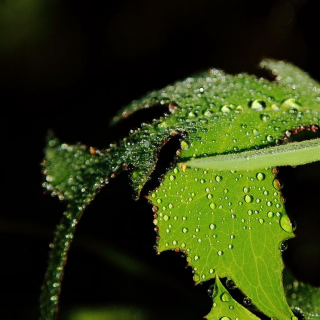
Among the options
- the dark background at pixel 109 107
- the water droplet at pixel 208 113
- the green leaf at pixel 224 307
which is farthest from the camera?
the dark background at pixel 109 107

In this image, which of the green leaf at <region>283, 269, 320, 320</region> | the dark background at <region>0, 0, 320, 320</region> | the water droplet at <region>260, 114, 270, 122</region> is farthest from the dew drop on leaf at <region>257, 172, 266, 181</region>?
the dark background at <region>0, 0, 320, 320</region>

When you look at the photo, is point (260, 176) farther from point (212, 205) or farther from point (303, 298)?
point (303, 298)

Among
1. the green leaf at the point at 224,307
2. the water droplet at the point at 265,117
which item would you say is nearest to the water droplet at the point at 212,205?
the green leaf at the point at 224,307

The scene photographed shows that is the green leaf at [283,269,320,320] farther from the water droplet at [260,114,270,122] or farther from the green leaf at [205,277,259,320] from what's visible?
the water droplet at [260,114,270,122]

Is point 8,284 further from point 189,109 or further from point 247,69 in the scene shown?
point 247,69

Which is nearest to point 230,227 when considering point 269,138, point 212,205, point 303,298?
point 212,205

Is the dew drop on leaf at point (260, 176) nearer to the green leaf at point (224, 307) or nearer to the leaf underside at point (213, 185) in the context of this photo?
the leaf underside at point (213, 185)
